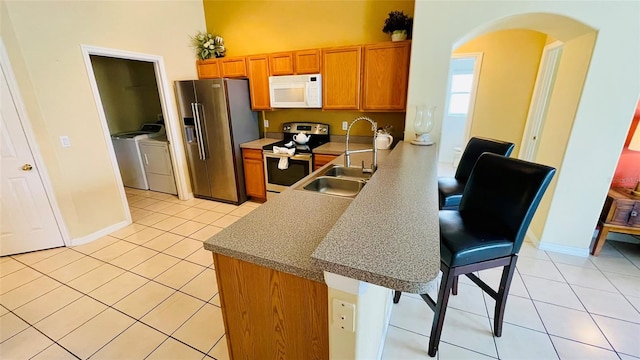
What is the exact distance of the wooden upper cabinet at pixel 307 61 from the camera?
10.5 feet

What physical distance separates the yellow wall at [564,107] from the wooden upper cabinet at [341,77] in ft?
6.44

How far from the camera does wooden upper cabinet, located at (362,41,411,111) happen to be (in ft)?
9.29

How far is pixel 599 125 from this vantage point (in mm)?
2217

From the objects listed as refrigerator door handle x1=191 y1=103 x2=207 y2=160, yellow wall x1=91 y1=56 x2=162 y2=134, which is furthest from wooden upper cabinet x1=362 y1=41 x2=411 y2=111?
yellow wall x1=91 y1=56 x2=162 y2=134

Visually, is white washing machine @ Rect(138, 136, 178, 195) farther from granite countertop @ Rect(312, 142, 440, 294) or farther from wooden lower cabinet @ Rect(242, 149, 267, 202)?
granite countertop @ Rect(312, 142, 440, 294)

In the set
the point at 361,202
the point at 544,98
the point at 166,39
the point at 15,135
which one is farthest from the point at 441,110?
the point at 15,135

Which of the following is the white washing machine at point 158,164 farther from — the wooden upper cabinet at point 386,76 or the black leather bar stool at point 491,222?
the black leather bar stool at point 491,222

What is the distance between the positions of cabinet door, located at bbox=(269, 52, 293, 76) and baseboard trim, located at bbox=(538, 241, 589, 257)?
135 inches

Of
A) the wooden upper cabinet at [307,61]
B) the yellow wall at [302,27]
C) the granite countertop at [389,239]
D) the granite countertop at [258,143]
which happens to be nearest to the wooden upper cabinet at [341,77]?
the wooden upper cabinet at [307,61]

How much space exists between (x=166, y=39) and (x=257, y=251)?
374 centimetres

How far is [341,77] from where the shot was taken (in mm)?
3141

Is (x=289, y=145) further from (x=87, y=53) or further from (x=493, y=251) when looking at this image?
(x=493, y=251)

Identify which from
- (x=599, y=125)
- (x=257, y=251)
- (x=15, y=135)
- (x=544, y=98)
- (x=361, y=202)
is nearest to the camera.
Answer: (x=257, y=251)

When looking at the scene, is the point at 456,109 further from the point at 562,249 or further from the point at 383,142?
the point at 562,249
